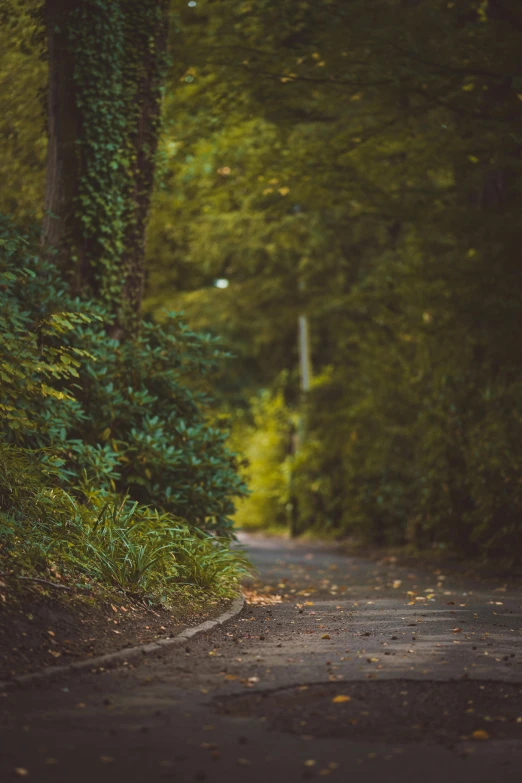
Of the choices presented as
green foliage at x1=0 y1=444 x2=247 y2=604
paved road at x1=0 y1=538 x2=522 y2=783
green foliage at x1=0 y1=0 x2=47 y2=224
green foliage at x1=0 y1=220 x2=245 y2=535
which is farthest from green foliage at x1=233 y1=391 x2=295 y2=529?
paved road at x1=0 y1=538 x2=522 y2=783

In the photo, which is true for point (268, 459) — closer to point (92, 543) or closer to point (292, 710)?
point (92, 543)

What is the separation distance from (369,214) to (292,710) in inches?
617

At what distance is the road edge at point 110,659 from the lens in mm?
5984

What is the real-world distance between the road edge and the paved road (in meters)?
0.09

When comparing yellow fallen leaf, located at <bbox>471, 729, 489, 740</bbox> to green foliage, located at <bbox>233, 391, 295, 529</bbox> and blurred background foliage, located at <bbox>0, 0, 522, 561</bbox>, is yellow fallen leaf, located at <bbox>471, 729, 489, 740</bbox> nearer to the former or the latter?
blurred background foliage, located at <bbox>0, 0, 522, 561</bbox>

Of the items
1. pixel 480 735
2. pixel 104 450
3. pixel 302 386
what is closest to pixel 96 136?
pixel 104 450

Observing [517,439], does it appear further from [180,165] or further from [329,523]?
[329,523]

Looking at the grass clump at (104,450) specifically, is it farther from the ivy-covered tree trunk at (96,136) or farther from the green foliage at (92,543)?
the ivy-covered tree trunk at (96,136)

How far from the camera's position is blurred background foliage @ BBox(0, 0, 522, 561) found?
13188 mm

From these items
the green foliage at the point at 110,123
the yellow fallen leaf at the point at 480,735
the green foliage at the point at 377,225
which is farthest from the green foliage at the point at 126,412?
the yellow fallen leaf at the point at 480,735

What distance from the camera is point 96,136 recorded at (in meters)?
12.4

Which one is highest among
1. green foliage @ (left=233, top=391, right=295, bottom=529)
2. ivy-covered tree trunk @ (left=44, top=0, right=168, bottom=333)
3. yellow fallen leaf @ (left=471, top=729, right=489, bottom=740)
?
ivy-covered tree trunk @ (left=44, top=0, right=168, bottom=333)

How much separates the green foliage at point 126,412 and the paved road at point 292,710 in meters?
3.27

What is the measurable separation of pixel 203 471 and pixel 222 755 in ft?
24.8
